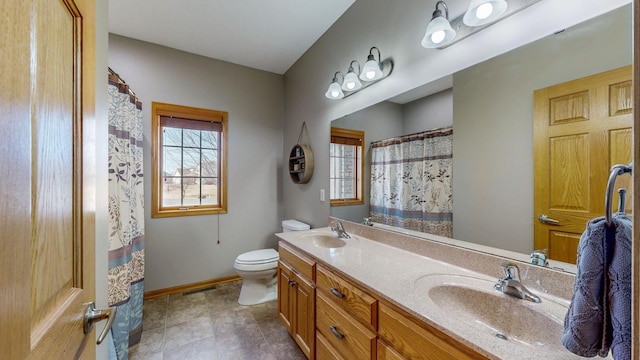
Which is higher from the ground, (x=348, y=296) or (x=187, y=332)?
(x=348, y=296)

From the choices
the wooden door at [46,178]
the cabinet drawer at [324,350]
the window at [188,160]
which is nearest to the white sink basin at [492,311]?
the cabinet drawer at [324,350]

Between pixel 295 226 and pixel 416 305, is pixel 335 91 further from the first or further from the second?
pixel 416 305

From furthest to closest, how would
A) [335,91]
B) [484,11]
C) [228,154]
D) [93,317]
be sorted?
[228,154]
[335,91]
[484,11]
[93,317]

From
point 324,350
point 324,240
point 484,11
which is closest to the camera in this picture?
point 484,11

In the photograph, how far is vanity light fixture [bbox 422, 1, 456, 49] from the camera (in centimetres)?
120

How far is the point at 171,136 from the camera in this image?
8.68ft

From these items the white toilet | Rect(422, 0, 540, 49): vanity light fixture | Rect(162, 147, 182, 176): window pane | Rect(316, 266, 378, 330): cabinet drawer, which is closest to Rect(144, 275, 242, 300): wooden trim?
the white toilet

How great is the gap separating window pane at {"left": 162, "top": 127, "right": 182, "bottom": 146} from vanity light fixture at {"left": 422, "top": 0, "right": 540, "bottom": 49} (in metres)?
2.55

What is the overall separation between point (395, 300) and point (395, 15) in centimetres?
168

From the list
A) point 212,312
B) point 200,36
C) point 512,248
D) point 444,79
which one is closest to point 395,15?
point 444,79

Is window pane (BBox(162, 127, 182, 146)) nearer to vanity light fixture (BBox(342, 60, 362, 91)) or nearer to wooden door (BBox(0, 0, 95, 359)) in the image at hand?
vanity light fixture (BBox(342, 60, 362, 91))

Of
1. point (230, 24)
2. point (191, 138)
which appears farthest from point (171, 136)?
point (230, 24)

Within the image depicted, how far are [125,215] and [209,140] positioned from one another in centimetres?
133

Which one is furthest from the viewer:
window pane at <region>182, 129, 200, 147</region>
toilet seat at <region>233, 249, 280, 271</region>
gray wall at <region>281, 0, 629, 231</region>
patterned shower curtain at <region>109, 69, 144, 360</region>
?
window pane at <region>182, 129, 200, 147</region>
